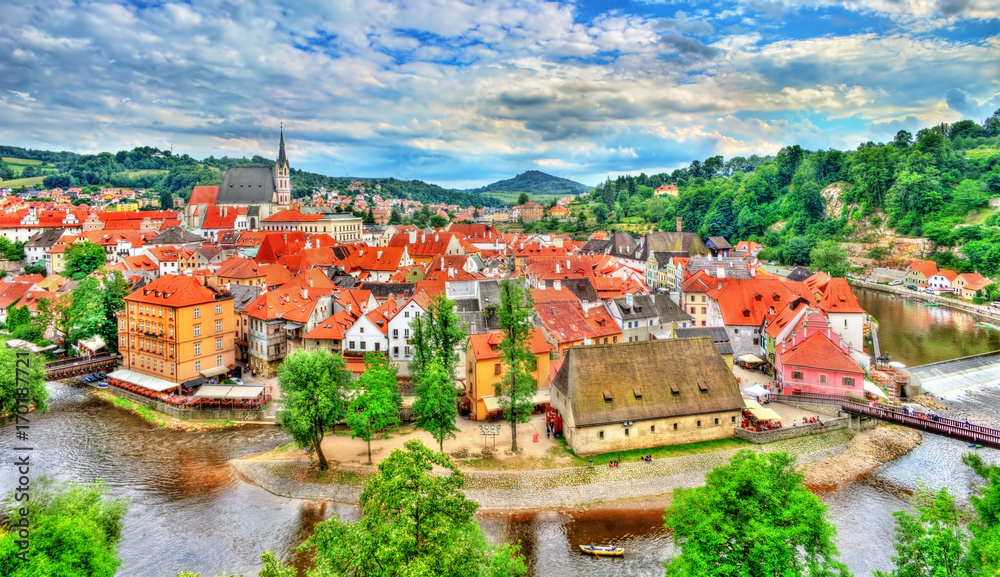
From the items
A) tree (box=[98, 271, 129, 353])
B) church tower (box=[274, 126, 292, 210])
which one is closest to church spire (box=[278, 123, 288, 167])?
church tower (box=[274, 126, 292, 210])

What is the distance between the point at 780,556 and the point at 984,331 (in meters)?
67.1

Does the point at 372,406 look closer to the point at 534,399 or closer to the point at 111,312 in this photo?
the point at 534,399

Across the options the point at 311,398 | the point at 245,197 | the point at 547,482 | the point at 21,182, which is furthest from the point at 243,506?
the point at 21,182

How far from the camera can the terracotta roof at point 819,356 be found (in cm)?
3759

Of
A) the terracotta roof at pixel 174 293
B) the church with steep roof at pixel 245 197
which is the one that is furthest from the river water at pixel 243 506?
the church with steep roof at pixel 245 197

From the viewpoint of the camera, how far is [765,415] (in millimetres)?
34031

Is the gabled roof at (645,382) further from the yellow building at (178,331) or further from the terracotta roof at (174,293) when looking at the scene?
the terracotta roof at (174,293)

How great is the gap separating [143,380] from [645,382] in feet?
126

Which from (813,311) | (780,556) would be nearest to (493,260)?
(813,311)

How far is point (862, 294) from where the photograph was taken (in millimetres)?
88562

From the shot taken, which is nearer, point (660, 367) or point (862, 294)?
point (660, 367)

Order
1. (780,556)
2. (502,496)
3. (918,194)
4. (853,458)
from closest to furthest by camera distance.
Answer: (780,556) < (502,496) < (853,458) < (918,194)

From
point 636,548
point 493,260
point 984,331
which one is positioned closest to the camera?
point 636,548

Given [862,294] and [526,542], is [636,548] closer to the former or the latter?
[526,542]
